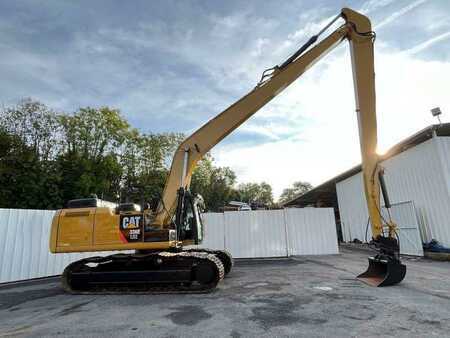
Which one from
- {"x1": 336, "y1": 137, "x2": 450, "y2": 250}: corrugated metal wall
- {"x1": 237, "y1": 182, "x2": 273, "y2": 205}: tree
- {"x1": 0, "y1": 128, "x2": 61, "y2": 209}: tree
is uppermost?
{"x1": 237, "y1": 182, "x2": 273, "y2": 205}: tree

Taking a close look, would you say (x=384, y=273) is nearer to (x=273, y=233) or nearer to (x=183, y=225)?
(x=183, y=225)

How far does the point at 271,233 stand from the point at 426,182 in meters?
6.70

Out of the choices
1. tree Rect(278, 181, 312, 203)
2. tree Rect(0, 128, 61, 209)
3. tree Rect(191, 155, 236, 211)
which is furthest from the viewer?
tree Rect(278, 181, 312, 203)

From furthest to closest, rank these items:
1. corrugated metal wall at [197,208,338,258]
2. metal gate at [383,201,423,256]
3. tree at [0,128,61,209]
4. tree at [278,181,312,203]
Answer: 1. tree at [278,181,312,203]
2. tree at [0,128,61,209]
3. corrugated metal wall at [197,208,338,258]
4. metal gate at [383,201,423,256]

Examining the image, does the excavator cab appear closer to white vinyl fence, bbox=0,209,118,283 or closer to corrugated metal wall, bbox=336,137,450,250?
white vinyl fence, bbox=0,209,118,283

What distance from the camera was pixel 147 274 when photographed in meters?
5.97

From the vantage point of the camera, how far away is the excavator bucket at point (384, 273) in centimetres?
545

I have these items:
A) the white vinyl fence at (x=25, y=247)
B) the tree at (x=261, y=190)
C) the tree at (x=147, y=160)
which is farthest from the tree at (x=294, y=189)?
the white vinyl fence at (x=25, y=247)

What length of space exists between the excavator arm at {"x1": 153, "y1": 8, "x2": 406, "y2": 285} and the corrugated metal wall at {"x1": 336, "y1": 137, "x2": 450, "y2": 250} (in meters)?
6.26

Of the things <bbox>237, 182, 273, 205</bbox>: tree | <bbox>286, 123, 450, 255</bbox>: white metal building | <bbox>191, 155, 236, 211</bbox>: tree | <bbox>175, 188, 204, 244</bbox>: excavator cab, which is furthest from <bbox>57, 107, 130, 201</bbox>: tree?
<bbox>237, 182, 273, 205</bbox>: tree

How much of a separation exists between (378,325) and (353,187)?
15.3 m

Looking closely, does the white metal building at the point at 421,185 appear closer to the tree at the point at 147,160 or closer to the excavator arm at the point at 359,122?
the excavator arm at the point at 359,122

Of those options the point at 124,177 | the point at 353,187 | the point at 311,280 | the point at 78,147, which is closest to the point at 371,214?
the point at 311,280

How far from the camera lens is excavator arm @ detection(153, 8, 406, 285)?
5.69 metres
